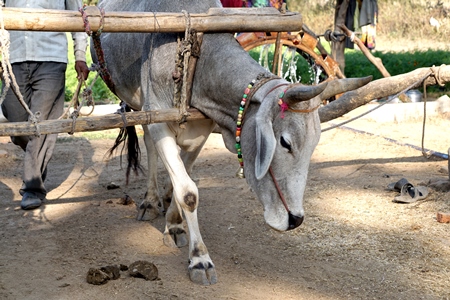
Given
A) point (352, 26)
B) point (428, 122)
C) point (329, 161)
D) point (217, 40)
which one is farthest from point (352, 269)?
point (352, 26)

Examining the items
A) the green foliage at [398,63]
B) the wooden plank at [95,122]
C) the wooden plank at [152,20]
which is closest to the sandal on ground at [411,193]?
the wooden plank at [152,20]

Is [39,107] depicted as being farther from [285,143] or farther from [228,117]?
[285,143]

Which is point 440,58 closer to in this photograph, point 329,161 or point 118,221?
point 329,161

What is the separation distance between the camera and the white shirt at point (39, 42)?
5.20 meters

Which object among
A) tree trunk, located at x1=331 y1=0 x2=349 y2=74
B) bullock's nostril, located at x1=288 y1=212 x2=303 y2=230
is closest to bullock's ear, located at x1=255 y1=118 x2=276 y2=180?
bullock's nostril, located at x1=288 y1=212 x2=303 y2=230

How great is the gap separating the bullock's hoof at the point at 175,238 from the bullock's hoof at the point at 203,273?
1.92ft

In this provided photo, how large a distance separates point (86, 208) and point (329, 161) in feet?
8.68

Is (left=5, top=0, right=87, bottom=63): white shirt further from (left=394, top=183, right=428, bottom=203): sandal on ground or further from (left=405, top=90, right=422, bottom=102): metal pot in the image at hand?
(left=405, top=90, right=422, bottom=102): metal pot

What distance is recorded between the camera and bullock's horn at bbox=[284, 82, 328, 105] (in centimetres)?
327

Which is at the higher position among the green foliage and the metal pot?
the metal pot

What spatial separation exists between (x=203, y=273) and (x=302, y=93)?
1.25 m

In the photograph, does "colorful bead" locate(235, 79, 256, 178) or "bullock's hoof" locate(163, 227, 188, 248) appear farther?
"bullock's hoof" locate(163, 227, 188, 248)

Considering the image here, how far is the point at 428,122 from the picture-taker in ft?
29.8

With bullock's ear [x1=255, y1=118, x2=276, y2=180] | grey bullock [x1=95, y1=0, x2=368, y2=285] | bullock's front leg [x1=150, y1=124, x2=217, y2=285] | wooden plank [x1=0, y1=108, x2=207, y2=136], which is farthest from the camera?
bullock's front leg [x1=150, y1=124, x2=217, y2=285]
